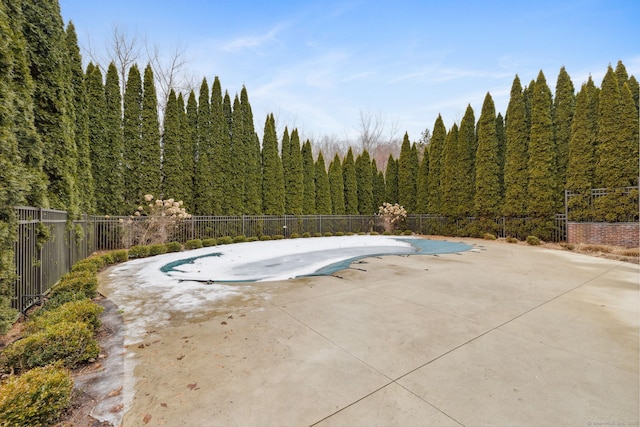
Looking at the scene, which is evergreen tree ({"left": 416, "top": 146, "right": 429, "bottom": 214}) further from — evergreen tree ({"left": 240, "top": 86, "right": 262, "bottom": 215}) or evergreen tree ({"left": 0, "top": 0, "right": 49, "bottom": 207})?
evergreen tree ({"left": 0, "top": 0, "right": 49, "bottom": 207})

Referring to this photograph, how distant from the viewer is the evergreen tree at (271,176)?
48.6 ft

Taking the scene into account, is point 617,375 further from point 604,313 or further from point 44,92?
point 44,92

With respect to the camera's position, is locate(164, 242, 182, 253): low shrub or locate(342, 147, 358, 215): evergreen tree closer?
locate(164, 242, 182, 253): low shrub

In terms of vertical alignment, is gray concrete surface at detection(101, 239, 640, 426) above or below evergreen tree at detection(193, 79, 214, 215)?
below

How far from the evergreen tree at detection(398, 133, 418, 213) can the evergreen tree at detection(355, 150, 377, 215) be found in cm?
209

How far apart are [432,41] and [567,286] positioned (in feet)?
32.5

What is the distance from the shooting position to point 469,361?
218cm

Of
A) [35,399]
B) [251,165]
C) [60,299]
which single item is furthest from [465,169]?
[35,399]

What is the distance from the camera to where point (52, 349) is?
2.05m

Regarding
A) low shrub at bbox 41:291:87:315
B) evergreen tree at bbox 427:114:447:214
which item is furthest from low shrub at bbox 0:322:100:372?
evergreen tree at bbox 427:114:447:214

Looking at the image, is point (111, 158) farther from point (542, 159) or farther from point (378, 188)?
point (542, 159)

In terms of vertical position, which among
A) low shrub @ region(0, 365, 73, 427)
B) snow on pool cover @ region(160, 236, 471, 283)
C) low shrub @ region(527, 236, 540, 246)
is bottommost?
low shrub @ region(527, 236, 540, 246)

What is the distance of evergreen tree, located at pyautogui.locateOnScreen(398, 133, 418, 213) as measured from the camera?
59.3ft

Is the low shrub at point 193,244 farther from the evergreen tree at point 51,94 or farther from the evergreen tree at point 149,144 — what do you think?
the evergreen tree at point 51,94
